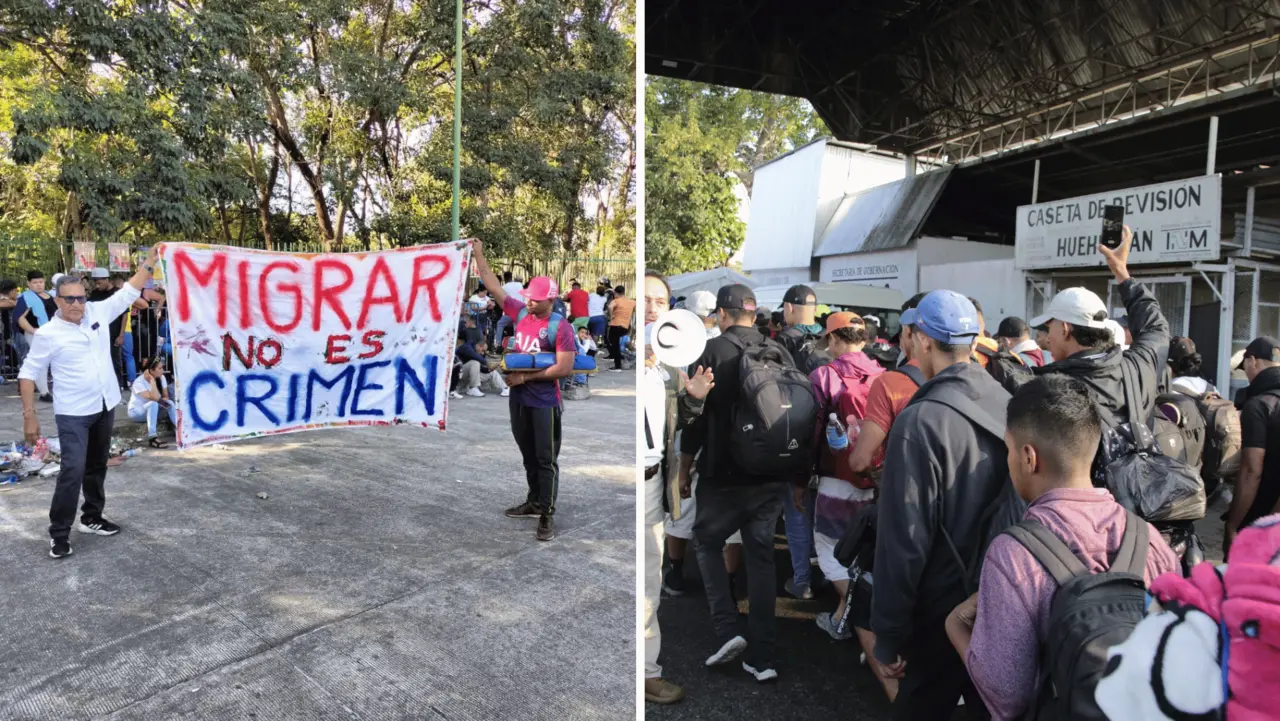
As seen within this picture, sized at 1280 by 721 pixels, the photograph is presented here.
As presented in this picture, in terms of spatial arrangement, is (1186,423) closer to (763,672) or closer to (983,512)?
Answer: (983,512)

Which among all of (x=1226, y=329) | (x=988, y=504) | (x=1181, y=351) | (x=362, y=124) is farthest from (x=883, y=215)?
(x=988, y=504)

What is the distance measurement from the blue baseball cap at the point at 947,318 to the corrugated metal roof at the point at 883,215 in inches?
660

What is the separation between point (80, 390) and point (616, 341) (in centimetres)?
1096

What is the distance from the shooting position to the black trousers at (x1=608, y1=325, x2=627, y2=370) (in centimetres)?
1555

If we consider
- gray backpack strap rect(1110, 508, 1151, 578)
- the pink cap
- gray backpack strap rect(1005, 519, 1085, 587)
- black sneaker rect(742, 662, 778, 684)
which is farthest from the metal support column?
gray backpack strap rect(1005, 519, 1085, 587)

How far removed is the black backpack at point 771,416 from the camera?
11.9ft

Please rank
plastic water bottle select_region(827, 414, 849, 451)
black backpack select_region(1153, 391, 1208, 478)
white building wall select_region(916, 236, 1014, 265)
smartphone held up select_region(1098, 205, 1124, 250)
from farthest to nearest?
white building wall select_region(916, 236, 1014, 265), smartphone held up select_region(1098, 205, 1124, 250), plastic water bottle select_region(827, 414, 849, 451), black backpack select_region(1153, 391, 1208, 478)

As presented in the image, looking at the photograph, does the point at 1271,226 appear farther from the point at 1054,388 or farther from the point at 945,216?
the point at 1054,388

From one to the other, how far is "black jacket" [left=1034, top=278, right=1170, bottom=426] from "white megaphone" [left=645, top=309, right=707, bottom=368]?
146 centimetres

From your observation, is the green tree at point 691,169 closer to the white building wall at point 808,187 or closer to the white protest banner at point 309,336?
the white building wall at point 808,187

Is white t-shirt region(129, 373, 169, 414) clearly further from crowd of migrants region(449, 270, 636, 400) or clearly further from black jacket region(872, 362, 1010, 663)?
black jacket region(872, 362, 1010, 663)

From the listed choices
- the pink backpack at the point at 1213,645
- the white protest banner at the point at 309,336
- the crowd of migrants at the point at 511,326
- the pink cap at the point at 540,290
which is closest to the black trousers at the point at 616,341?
the crowd of migrants at the point at 511,326

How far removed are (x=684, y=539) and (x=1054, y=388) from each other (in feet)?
10.1

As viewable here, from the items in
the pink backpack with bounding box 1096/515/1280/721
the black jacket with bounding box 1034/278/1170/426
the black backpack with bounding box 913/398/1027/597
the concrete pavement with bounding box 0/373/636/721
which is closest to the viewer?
the pink backpack with bounding box 1096/515/1280/721
